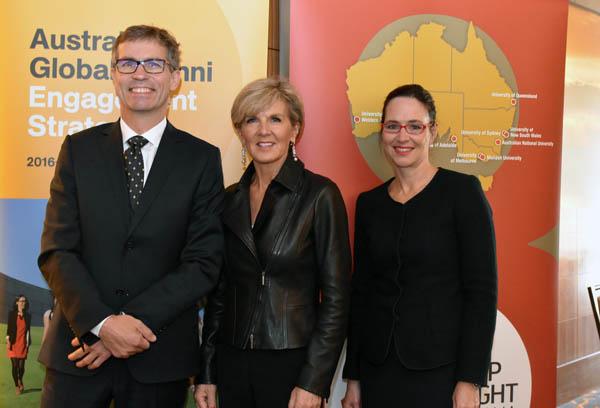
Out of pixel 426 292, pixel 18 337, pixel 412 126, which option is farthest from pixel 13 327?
pixel 412 126

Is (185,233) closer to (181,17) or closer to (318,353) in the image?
(318,353)

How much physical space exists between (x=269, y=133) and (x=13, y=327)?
151 cm

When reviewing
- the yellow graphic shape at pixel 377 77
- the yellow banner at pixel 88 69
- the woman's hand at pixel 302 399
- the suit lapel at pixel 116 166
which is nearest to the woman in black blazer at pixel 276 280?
the woman's hand at pixel 302 399

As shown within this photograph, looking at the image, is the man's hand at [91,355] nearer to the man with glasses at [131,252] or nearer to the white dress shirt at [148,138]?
the man with glasses at [131,252]

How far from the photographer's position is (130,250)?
6.28ft

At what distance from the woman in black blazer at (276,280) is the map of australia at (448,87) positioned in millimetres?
729

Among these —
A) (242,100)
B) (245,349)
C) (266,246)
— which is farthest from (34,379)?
(242,100)

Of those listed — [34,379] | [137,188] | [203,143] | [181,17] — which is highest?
[181,17]

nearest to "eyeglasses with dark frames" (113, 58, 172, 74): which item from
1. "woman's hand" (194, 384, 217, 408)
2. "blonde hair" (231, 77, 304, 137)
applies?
"blonde hair" (231, 77, 304, 137)

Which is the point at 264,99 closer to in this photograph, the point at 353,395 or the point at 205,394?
the point at 205,394

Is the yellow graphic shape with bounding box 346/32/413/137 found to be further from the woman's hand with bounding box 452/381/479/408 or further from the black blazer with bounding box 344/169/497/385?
the woman's hand with bounding box 452/381/479/408

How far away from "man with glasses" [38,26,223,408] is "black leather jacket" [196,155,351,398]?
0.40ft

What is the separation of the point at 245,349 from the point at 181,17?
1.56 metres

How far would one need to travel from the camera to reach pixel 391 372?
2127 mm
